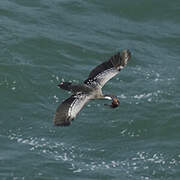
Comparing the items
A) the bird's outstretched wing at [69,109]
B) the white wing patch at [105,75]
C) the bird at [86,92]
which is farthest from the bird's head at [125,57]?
the bird's outstretched wing at [69,109]

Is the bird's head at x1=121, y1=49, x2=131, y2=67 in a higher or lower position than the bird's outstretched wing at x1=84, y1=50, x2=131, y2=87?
higher

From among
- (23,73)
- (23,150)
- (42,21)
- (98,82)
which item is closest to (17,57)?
(23,73)

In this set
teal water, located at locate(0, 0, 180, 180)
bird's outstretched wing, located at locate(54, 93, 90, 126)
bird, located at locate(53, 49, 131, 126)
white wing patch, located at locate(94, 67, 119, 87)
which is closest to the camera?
bird's outstretched wing, located at locate(54, 93, 90, 126)

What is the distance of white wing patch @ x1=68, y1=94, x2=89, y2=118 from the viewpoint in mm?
14312

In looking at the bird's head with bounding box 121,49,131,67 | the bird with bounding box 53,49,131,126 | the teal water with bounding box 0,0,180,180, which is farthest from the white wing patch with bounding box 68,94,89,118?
the teal water with bounding box 0,0,180,180

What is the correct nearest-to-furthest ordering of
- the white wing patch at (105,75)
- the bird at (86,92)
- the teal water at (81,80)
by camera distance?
the bird at (86,92) < the white wing patch at (105,75) < the teal water at (81,80)

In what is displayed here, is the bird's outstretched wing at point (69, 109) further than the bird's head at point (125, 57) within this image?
No

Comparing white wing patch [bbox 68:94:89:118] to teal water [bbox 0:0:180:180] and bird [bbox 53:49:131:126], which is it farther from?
teal water [bbox 0:0:180:180]

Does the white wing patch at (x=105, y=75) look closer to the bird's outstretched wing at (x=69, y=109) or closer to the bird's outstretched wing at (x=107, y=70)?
the bird's outstretched wing at (x=107, y=70)

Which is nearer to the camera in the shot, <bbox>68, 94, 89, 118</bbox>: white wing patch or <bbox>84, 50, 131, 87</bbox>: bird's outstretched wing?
<bbox>68, 94, 89, 118</bbox>: white wing patch

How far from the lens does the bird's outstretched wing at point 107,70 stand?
1578 centimetres

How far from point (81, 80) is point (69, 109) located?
18.8 feet

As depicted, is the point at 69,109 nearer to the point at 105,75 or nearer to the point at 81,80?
the point at 105,75

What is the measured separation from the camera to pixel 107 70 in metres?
16.1
